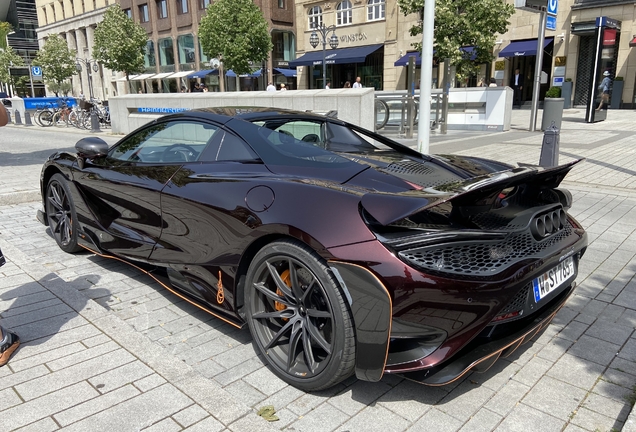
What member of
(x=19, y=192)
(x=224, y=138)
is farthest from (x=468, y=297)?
(x=19, y=192)

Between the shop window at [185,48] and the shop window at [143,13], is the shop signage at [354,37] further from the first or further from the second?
the shop window at [143,13]

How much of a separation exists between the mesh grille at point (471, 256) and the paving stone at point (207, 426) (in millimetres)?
1124

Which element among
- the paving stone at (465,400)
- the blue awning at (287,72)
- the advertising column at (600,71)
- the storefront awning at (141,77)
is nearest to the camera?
the paving stone at (465,400)

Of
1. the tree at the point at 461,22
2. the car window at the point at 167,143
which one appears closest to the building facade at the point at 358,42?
the tree at the point at 461,22

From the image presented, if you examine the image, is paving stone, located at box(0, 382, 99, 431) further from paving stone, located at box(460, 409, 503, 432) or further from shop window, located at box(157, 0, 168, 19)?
shop window, located at box(157, 0, 168, 19)

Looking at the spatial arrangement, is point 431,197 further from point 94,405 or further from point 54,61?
point 54,61

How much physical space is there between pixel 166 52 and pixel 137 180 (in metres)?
52.2

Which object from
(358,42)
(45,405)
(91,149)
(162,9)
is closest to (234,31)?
(358,42)

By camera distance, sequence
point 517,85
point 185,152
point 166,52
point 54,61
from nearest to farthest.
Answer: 1. point 185,152
2. point 517,85
3. point 54,61
4. point 166,52

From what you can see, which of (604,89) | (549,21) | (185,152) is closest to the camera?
(185,152)

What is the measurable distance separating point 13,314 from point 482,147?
35.9 feet

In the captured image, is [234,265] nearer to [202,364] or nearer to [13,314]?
[202,364]

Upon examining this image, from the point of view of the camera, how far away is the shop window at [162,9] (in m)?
49.9

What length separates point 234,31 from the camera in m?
33.7
